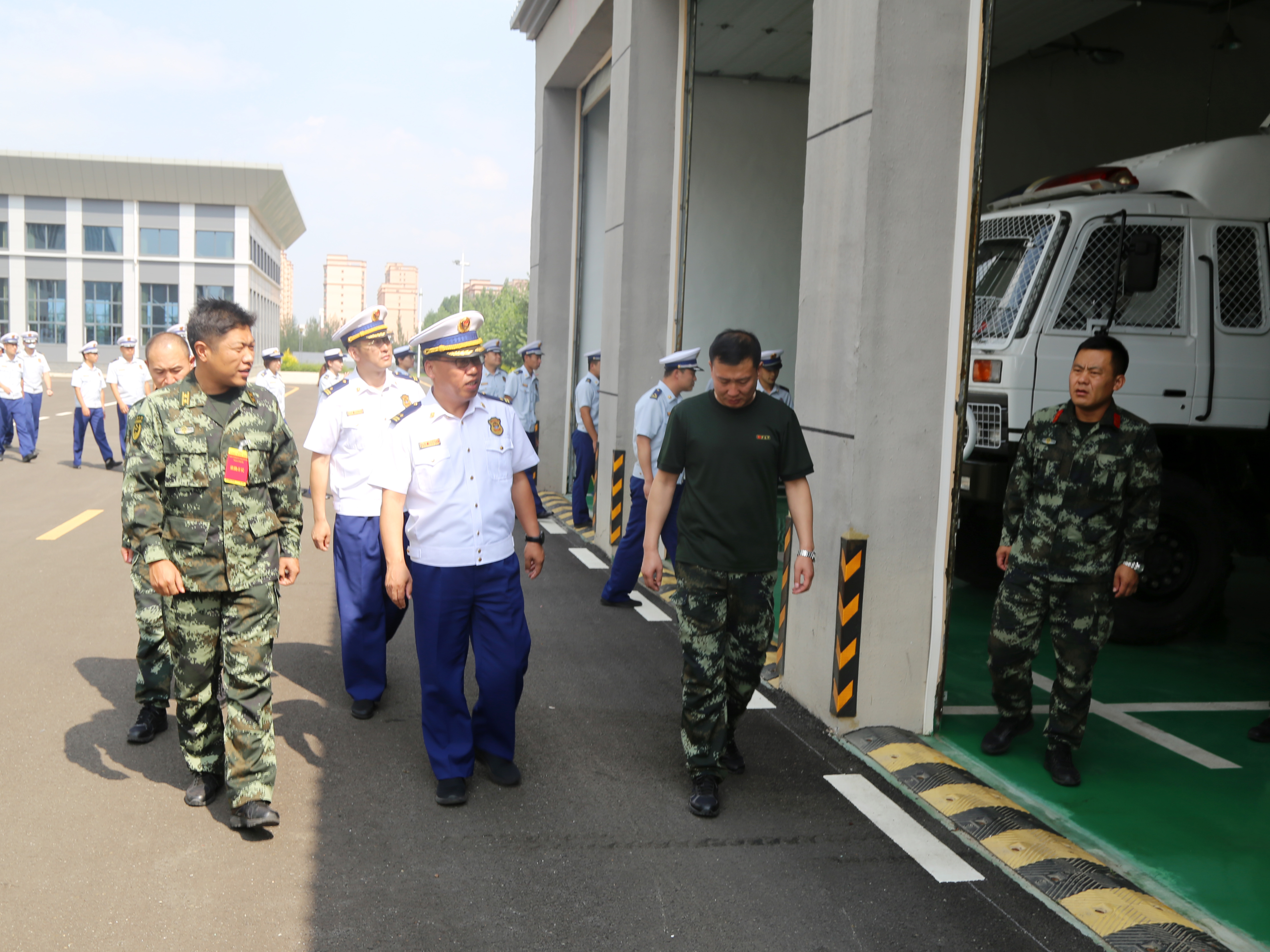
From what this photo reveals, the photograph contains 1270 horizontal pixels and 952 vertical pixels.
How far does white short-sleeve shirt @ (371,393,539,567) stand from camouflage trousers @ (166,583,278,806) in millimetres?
651

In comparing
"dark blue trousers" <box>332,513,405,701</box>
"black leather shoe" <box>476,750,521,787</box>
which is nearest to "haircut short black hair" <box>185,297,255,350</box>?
"dark blue trousers" <box>332,513,405,701</box>

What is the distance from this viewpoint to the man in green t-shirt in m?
4.56

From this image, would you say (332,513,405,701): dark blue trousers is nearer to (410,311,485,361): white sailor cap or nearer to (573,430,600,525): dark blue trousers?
(410,311,485,361): white sailor cap

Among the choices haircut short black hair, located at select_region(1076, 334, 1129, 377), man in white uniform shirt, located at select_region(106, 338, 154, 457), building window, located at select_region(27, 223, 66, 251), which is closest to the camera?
haircut short black hair, located at select_region(1076, 334, 1129, 377)

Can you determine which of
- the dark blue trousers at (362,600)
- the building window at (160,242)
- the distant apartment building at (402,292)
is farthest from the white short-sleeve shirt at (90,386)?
the distant apartment building at (402,292)

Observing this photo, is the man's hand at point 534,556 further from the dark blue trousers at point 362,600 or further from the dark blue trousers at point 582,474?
the dark blue trousers at point 582,474

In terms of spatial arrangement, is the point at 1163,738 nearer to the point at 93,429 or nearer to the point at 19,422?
the point at 93,429

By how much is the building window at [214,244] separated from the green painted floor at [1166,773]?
2782 inches

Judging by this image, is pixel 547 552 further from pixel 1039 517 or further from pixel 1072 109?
pixel 1072 109

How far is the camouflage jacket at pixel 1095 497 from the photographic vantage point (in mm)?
4953

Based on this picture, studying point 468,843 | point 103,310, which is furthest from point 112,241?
point 468,843

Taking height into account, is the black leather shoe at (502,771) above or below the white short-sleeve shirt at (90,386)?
below

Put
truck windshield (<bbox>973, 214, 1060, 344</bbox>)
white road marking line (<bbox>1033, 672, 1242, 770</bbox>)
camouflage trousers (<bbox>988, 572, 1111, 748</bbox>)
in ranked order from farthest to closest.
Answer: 1. truck windshield (<bbox>973, 214, 1060, 344</bbox>)
2. white road marking line (<bbox>1033, 672, 1242, 770</bbox>)
3. camouflage trousers (<bbox>988, 572, 1111, 748</bbox>)

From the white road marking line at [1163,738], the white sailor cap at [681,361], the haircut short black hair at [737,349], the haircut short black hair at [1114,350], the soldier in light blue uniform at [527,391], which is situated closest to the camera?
the haircut short black hair at [737,349]
